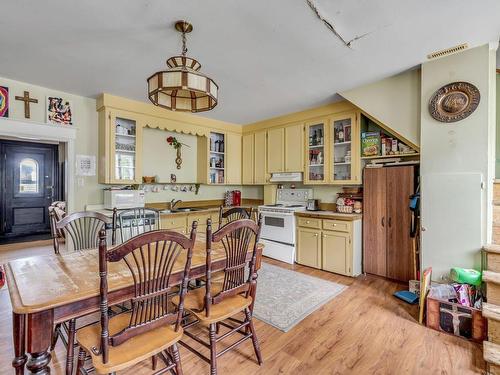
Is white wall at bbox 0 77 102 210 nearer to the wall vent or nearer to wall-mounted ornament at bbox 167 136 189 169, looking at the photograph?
wall-mounted ornament at bbox 167 136 189 169

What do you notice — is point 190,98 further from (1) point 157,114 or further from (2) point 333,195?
(2) point 333,195

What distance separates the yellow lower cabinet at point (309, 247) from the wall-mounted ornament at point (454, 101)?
6.79 feet

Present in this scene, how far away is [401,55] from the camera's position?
2.54m

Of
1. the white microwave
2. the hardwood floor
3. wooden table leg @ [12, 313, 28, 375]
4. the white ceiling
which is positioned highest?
the white ceiling

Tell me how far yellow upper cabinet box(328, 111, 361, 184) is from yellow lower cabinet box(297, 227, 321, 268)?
867 millimetres

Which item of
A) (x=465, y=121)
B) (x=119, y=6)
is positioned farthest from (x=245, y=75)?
(x=465, y=121)

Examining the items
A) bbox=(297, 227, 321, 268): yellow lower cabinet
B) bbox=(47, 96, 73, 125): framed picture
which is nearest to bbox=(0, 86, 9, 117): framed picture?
bbox=(47, 96, 73, 125): framed picture

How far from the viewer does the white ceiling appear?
186 centimetres

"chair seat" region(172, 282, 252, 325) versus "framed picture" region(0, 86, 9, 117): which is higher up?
"framed picture" region(0, 86, 9, 117)

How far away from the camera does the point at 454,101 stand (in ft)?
8.30

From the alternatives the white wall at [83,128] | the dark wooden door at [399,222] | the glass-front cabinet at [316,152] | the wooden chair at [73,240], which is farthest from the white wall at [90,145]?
the dark wooden door at [399,222]

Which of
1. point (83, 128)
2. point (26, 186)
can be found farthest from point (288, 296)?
point (26, 186)

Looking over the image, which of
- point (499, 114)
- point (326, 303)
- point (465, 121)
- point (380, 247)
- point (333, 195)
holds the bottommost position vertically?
point (326, 303)

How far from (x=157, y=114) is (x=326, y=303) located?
3.57 metres
